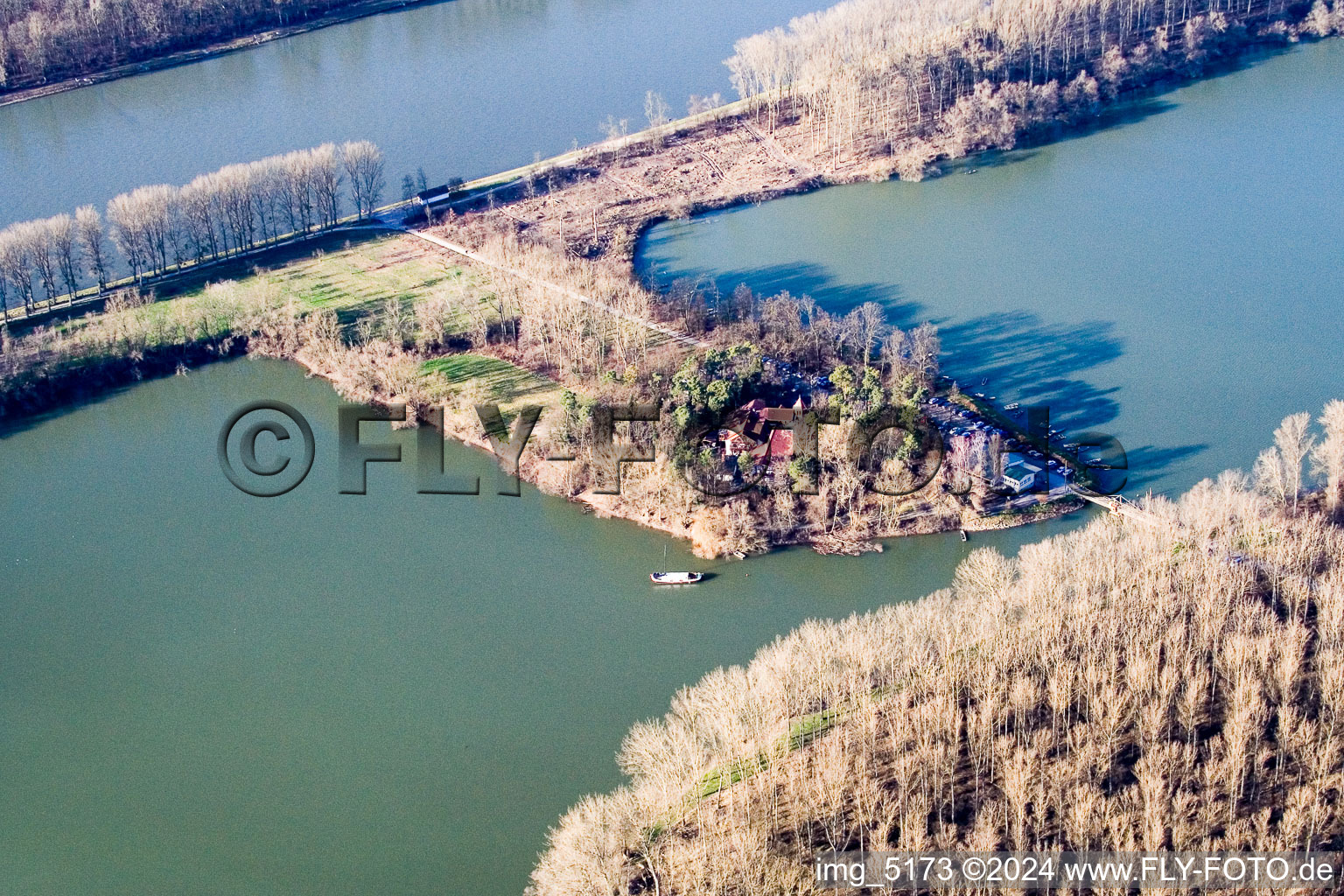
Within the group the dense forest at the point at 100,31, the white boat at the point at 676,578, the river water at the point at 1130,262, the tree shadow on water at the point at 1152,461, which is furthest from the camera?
the dense forest at the point at 100,31

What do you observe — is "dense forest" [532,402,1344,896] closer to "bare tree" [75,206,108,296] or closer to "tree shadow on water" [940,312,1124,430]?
"tree shadow on water" [940,312,1124,430]

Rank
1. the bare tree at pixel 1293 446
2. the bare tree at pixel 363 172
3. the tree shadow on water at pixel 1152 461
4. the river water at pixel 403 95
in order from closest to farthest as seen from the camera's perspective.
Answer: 1. the bare tree at pixel 1293 446
2. the tree shadow on water at pixel 1152 461
3. the bare tree at pixel 363 172
4. the river water at pixel 403 95

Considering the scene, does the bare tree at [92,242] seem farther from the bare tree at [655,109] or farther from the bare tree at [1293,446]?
the bare tree at [1293,446]

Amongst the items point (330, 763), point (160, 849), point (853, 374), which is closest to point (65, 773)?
point (160, 849)

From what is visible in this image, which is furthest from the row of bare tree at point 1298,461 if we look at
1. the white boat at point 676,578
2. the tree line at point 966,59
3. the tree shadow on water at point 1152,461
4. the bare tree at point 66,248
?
the bare tree at point 66,248

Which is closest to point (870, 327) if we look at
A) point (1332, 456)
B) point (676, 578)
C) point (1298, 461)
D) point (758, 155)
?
point (676, 578)

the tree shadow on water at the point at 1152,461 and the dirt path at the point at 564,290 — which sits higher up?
the dirt path at the point at 564,290
